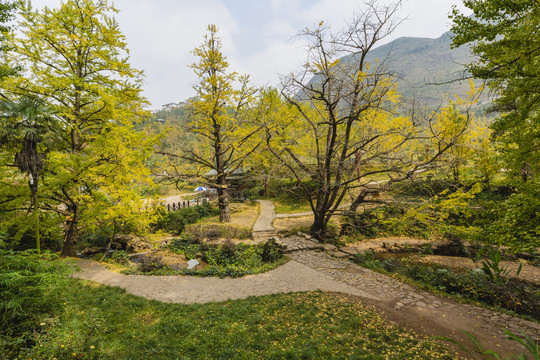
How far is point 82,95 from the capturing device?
9547 millimetres

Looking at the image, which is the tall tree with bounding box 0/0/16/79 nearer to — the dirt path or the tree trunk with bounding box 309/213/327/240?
the dirt path

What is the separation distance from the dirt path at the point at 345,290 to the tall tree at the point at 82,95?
11.6ft

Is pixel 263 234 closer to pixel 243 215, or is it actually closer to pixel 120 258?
pixel 243 215

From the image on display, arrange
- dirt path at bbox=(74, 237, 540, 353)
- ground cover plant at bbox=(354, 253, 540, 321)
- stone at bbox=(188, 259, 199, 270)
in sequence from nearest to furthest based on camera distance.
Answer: dirt path at bbox=(74, 237, 540, 353) → ground cover plant at bbox=(354, 253, 540, 321) → stone at bbox=(188, 259, 199, 270)

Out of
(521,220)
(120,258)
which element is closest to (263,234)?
(120,258)

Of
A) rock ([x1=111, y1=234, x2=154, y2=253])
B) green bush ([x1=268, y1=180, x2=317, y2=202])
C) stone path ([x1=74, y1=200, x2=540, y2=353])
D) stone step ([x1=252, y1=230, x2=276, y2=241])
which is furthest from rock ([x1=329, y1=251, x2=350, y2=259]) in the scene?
rock ([x1=111, y1=234, x2=154, y2=253])

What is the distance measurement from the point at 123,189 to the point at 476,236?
10.8 meters

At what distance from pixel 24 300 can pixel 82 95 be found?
9.00 meters

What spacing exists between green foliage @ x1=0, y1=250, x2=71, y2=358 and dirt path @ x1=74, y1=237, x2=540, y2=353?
3.51 m

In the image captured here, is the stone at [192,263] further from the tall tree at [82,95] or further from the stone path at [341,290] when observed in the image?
A: the tall tree at [82,95]

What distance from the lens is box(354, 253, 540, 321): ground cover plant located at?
597 cm

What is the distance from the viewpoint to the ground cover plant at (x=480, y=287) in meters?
5.97

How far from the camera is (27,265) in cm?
382

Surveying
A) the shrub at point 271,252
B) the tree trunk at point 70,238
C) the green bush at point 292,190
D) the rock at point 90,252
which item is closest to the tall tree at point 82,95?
the tree trunk at point 70,238
